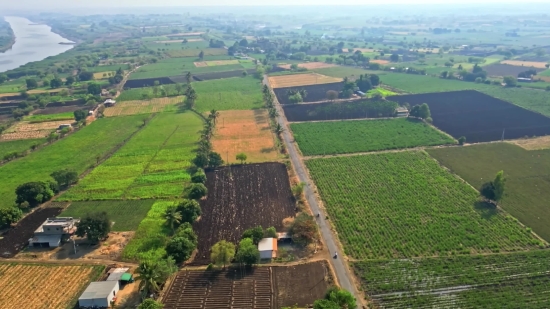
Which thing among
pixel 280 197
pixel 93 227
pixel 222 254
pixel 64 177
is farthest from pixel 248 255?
pixel 64 177

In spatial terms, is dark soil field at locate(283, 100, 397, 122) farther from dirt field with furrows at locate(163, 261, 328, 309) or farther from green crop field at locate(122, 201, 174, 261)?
dirt field with furrows at locate(163, 261, 328, 309)

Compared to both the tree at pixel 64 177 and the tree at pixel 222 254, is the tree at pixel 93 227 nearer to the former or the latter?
the tree at pixel 222 254

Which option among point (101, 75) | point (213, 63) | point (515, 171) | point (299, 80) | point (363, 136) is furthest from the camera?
point (213, 63)

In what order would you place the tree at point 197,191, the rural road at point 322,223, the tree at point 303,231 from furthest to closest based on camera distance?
the tree at point 197,191 → the tree at point 303,231 → the rural road at point 322,223

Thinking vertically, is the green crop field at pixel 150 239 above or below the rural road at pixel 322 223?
below

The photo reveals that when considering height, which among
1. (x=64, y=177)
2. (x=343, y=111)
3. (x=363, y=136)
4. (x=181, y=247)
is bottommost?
(x=181, y=247)

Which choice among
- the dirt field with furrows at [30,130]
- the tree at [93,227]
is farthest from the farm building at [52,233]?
the dirt field with furrows at [30,130]

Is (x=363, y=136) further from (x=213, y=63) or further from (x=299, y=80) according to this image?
(x=213, y=63)
